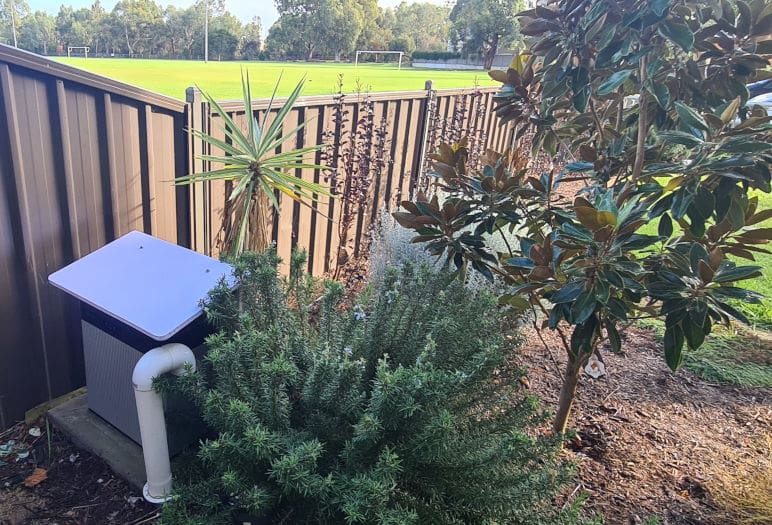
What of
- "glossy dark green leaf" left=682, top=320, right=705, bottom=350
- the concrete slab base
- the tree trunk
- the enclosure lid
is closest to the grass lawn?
the tree trunk

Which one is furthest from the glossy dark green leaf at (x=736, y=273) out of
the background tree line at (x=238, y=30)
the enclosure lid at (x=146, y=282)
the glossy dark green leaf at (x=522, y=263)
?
the background tree line at (x=238, y=30)

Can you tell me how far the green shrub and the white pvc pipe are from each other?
9cm

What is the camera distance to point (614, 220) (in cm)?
145

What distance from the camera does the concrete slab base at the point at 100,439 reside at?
211cm

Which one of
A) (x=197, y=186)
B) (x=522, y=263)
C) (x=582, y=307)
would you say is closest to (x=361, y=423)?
(x=582, y=307)

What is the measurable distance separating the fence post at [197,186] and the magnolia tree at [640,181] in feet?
4.96

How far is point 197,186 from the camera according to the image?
9.97 ft

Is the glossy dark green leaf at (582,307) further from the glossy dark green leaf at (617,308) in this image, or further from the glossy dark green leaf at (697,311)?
the glossy dark green leaf at (697,311)

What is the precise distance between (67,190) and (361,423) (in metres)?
2.01

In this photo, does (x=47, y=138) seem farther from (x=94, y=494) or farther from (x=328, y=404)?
(x=328, y=404)

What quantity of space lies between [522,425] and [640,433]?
135cm

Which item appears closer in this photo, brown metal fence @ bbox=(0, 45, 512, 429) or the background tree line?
brown metal fence @ bbox=(0, 45, 512, 429)

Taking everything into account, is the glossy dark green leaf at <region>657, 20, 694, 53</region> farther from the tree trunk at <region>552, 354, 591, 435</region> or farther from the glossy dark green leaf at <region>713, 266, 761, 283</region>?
the tree trunk at <region>552, 354, 591, 435</region>

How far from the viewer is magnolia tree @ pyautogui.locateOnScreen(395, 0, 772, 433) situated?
159 cm
